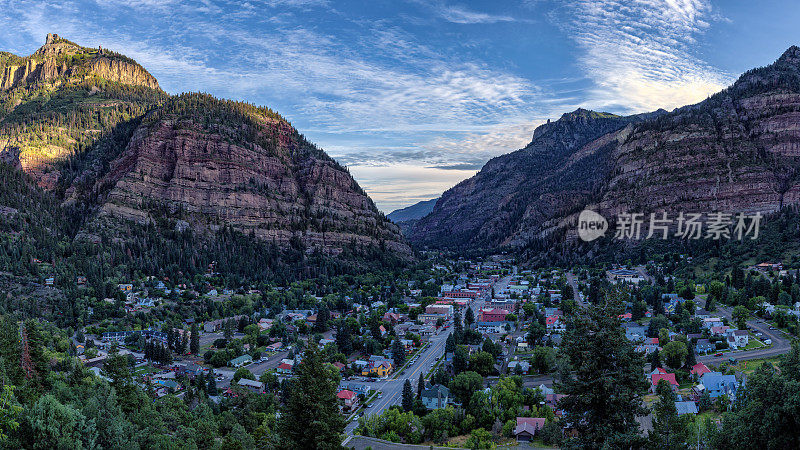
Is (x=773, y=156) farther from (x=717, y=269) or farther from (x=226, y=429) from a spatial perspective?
(x=226, y=429)

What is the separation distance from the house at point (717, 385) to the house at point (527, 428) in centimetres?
1381

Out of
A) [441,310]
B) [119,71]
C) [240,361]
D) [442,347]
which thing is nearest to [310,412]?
[240,361]

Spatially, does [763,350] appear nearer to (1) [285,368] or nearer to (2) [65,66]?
(1) [285,368]

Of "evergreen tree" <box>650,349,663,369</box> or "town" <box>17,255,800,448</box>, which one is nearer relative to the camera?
"town" <box>17,255,800,448</box>

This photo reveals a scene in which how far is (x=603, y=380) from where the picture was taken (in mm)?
11844

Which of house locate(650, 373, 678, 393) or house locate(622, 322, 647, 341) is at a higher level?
house locate(622, 322, 647, 341)

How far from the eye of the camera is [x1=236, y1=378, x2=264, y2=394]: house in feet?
148

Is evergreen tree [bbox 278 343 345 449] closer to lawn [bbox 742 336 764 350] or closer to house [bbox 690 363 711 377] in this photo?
house [bbox 690 363 711 377]

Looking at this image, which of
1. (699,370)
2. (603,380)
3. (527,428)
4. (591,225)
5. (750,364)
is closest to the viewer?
(603,380)

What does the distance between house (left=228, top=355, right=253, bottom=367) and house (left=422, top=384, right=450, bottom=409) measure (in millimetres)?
23787

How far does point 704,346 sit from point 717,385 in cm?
1252

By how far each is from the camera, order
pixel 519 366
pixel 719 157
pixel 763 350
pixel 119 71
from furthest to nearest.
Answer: pixel 119 71 → pixel 719 157 → pixel 519 366 → pixel 763 350

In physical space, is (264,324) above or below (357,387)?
above

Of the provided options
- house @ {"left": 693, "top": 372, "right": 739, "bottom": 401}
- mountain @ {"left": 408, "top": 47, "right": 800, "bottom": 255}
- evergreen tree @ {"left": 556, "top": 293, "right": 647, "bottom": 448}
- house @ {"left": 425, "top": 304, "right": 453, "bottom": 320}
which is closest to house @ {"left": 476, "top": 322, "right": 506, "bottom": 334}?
house @ {"left": 425, "top": 304, "right": 453, "bottom": 320}
